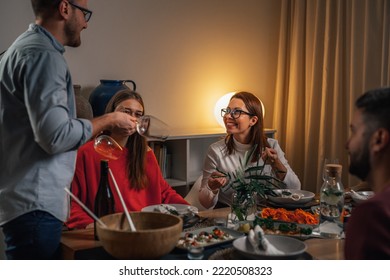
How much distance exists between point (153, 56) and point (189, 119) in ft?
1.92

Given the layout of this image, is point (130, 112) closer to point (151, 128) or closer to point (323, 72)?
point (151, 128)

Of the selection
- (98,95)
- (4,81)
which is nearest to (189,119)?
(98,95)

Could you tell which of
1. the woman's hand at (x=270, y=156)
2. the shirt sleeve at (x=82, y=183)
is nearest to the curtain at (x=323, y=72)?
the woman's hand at (x=270, y=156)

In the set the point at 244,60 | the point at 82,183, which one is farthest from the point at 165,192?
the point at 244,60

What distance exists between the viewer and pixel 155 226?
1486 mm

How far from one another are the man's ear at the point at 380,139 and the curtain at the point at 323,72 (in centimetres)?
255

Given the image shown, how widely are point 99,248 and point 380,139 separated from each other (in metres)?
0.95

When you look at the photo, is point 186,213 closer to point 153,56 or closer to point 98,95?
point 98,95

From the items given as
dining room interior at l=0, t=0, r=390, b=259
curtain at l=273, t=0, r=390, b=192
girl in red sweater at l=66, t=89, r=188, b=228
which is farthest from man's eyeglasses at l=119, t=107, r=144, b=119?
curtain at l=273, t=0, r=390, b=192

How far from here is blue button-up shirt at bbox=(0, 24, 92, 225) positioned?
1.45 metres

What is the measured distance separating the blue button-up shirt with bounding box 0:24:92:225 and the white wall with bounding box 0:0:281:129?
166cm

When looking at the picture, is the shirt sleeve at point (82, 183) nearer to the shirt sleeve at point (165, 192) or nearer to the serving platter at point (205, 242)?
the shirt sleeve at point (165, 192)

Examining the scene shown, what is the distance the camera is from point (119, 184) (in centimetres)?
235

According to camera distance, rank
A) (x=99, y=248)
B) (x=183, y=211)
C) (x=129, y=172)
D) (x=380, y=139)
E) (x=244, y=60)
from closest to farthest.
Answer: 1. (x=380, y=139)
2. (x=99, y=248)
3. (x=183, y=211)
4. (x=129, y=172)
5. (x=244, y=60)
